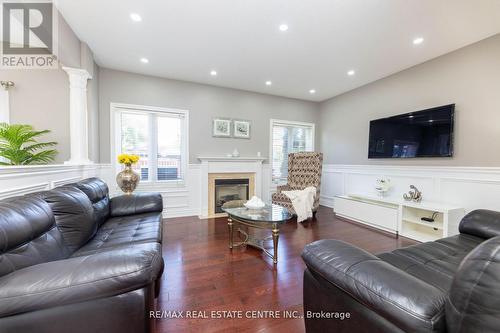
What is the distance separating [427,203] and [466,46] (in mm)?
2231

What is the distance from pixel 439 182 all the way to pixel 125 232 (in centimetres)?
420

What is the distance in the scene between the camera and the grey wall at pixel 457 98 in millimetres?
2686

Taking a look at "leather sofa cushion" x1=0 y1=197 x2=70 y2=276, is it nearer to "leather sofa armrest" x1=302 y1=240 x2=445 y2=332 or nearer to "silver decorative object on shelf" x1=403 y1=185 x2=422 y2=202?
"leather sofa armrest" x1=302 y1=240 x2=445 y2=332

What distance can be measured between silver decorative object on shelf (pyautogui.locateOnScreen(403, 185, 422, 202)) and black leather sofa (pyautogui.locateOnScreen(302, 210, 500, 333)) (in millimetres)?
2130

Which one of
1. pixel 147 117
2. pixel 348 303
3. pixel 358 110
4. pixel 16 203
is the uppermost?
pixel 358 110

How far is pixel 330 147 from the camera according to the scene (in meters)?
5.25

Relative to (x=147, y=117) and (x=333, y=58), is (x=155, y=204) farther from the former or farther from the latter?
(x=333, y=58)

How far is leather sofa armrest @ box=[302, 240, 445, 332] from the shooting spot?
0.68m

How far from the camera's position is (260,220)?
228cm

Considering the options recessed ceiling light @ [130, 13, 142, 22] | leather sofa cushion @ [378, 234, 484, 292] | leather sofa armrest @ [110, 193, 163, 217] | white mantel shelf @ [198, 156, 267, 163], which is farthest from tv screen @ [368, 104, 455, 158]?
recessed ceiling light @ [130, 13, 142, 22]

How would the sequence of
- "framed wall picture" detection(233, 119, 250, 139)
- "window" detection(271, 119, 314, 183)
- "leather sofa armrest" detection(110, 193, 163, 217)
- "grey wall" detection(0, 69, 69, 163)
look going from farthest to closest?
"window" detection(271, 119, 314, 183), "framed wall picture" detection(233, 119, 250, 139), "grey wall" detection(0, 69, 69, 163), "leather sofa armrest" detection(110, 193, 163, 217)

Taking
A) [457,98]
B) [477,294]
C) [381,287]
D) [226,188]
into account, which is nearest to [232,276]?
[381,287]

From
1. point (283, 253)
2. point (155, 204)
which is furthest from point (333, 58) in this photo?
point (155, 204)

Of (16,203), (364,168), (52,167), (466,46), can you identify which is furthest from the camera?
(364,168)
